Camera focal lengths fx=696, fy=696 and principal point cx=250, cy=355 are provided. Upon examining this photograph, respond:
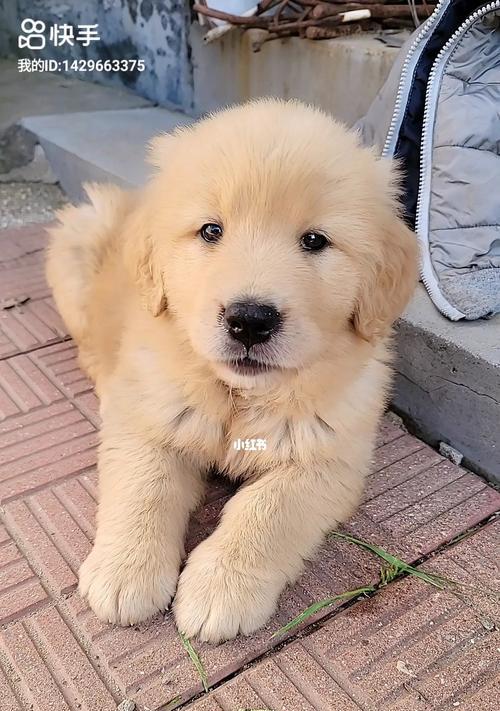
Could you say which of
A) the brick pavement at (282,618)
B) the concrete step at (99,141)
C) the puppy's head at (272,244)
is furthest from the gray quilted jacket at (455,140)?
the concrete step at (99,141)

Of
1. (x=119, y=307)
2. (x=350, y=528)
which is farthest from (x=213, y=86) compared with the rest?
(x=350, y=528)

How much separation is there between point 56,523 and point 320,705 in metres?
0.94

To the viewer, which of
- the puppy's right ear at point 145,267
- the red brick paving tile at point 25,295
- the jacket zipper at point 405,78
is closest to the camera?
the puppy's right ear at point 145,267

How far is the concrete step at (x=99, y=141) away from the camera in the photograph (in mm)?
4125

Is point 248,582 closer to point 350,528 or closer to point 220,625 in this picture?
point 220,625

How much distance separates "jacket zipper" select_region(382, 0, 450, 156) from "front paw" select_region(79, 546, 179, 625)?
78.7 inches

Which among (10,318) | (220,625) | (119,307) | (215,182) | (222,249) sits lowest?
(10,318)

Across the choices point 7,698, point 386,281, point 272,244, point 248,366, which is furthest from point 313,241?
point 7,698

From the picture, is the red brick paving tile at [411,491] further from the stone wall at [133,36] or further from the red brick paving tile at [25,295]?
the stone wall at [133,36]

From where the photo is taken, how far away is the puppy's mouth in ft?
5.60

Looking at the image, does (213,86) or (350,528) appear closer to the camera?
(350,528)

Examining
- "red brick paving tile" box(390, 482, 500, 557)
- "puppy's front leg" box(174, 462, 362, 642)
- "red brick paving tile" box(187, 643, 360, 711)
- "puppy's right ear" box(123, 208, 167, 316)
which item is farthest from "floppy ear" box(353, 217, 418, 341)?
"red brick paving tile" box(187, 643, 360, 711)

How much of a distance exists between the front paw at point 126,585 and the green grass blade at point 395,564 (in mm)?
565

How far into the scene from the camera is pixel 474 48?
2828mm
